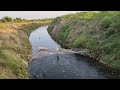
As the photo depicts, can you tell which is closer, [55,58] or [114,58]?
[114,58]

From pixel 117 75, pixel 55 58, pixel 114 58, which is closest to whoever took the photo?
pixel 117 75

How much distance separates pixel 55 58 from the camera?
32656mm

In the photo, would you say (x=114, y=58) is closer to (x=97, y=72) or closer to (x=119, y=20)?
(x=97, y=72)
